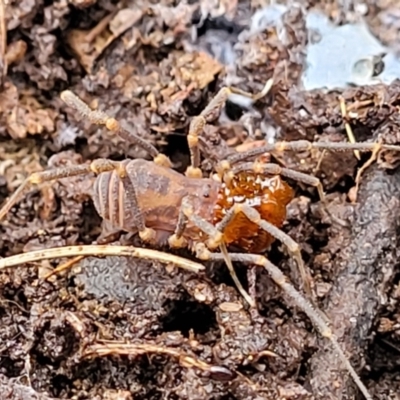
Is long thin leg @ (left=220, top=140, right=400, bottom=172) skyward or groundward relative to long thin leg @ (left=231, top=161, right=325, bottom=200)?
skyward

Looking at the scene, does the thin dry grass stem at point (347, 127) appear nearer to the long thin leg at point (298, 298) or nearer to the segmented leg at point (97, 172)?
the long thin leg at point (298, 298)

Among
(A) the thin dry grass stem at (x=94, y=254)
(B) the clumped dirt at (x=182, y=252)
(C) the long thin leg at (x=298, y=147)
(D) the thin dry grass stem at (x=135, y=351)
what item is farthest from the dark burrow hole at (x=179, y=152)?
(D) the thin dry grass stem at (x=135, y=351)

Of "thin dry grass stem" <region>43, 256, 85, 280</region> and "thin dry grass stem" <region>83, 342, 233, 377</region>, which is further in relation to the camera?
"thin dry grass stem" <region>43, 256, 85, 280</region>

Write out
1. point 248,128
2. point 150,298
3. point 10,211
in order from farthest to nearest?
point 248,128, point 10,211, point 150,298

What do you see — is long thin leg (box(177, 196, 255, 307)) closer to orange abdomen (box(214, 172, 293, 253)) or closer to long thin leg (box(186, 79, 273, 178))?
orange abdomen (box(214, 172, 293, 253))

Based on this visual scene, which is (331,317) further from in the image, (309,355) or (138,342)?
(138,342)

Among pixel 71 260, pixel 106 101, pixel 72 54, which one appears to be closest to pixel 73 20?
pixel 72 54

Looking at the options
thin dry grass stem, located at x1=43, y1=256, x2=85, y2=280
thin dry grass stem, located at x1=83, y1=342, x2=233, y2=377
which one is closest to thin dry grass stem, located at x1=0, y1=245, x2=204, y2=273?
thin dry grass stem, located at x1=43, y1=256, x2=85, y2=280

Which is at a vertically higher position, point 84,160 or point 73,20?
point 73,20
